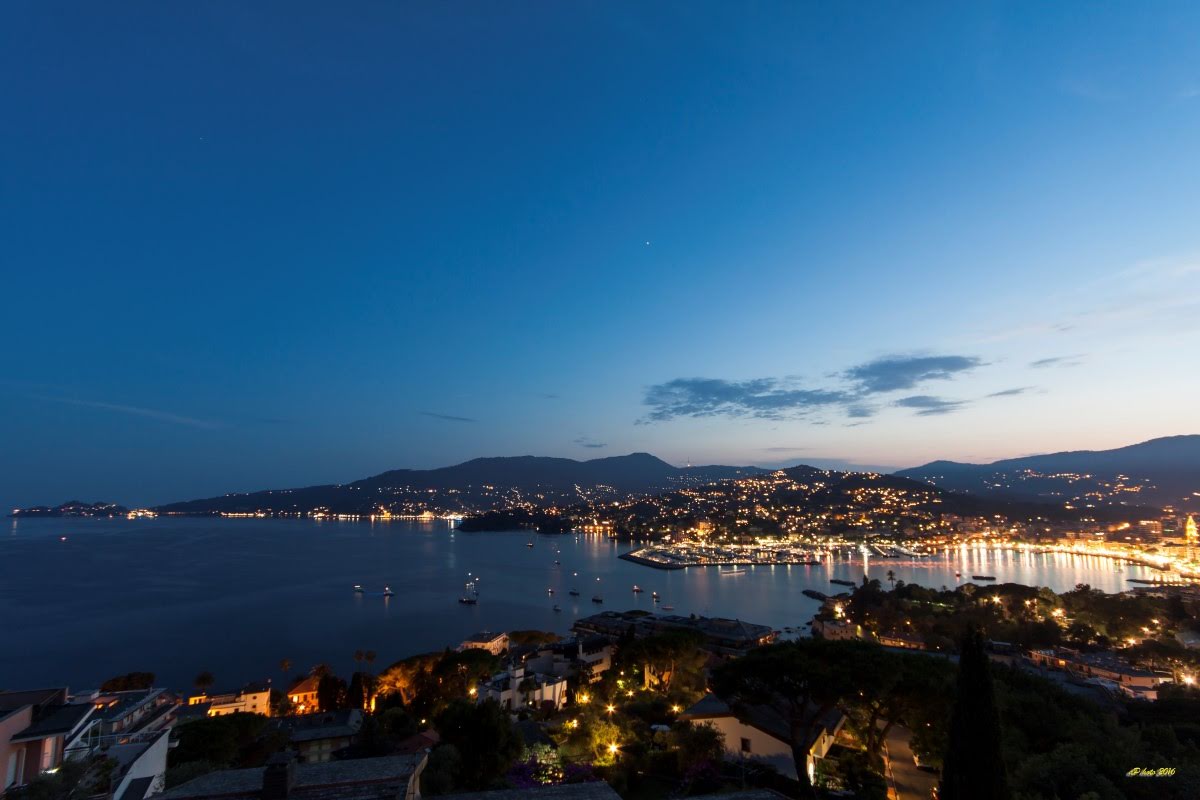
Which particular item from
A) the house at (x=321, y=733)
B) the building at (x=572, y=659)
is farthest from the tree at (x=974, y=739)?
the building at (x=572, y=659)

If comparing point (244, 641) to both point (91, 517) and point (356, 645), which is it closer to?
point (356, 645)

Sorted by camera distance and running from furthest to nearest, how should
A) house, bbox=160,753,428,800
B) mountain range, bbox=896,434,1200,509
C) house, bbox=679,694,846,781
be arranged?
mountain range, bbox=896,434,1200,509, house, bbox=679,694,846,781, house, bbox=160,753,428,800

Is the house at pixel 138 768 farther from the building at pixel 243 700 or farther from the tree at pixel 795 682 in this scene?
the building at pixel 243 700

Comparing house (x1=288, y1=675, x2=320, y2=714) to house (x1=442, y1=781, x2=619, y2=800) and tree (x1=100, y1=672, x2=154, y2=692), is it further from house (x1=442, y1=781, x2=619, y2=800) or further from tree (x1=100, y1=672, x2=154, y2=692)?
house (x1=442, y1=781, x2=619, y2=800)

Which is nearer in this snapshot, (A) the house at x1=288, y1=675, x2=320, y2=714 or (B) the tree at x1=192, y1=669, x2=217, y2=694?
(A) the house at x1=288, y1=675, x2=320, y2=714

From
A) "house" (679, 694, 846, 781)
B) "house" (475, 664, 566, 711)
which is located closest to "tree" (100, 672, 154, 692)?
"house" (475, 664, 566, 711)
